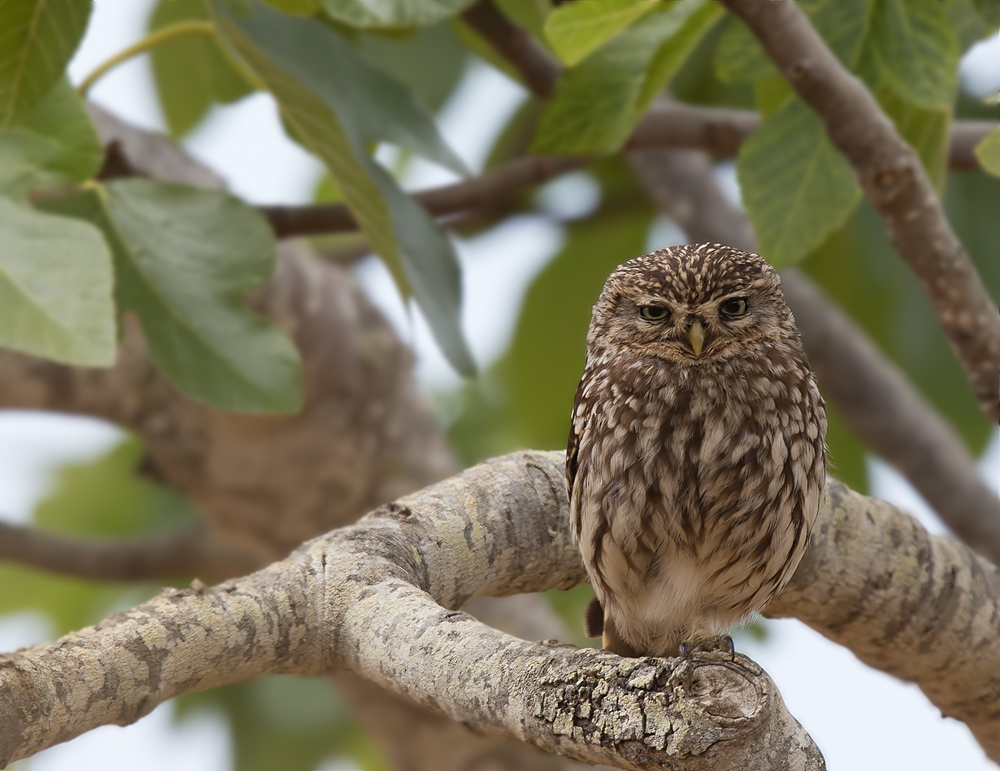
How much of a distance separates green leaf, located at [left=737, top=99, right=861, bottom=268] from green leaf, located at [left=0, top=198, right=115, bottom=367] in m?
1.78

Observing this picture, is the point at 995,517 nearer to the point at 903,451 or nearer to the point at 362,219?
the point at 903,451

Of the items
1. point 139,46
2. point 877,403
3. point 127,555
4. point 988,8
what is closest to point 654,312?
point 988,8

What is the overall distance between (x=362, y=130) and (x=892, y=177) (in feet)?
4.86

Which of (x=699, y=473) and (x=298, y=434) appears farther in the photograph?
(x=298, y=434)

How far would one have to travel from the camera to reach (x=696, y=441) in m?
2.88

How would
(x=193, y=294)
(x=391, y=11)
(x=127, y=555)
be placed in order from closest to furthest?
(x=391, y=11) → (x=193, y=294) → (x=127, y=555)

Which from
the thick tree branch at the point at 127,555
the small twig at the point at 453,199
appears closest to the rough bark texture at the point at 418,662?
the small twig at the point at 453,199

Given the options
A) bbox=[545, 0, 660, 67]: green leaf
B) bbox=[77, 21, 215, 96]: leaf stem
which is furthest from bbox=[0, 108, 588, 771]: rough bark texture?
bbox=[545, 0, 660, 67]: green leaf

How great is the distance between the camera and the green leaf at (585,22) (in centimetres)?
274

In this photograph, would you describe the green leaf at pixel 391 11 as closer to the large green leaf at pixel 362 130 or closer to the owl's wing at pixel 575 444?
the large green leaf at pixel 362 130

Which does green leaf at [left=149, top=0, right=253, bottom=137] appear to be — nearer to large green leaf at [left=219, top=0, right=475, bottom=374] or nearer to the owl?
large green leaf at [left=219, top=0, right=475, bottom=374]

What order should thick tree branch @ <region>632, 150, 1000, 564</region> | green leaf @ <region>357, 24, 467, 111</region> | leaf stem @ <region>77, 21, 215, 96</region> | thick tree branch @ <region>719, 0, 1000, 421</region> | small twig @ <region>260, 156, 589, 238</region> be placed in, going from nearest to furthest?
1. thick tree branch @ <region>719, 0, 1000, 421</region>
2. leaf stem @ <region>77, 21, 215, 96</region>
3. small twig @ <region>260, 156, 589, 238</region>
4. thick tree branch @ <region>632, 150, 1000, 564</region>
5. green leaf @ <region>357, 24, 467, 111</region>

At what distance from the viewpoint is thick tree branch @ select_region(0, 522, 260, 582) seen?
4785mm

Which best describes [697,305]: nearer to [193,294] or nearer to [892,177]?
[892,177]
